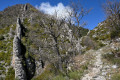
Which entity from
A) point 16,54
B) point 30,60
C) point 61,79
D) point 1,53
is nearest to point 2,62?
point 1,53

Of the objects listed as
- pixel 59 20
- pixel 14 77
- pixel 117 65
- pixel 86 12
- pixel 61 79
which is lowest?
pixel 14 77

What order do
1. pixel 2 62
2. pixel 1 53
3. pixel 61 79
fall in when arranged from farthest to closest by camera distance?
pixel 1 53, pixel 2 62, pixel 61 79

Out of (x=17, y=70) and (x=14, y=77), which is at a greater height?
(x=17, y=70)

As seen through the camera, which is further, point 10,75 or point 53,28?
point 10,75

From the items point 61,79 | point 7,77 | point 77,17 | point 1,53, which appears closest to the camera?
point 61,79

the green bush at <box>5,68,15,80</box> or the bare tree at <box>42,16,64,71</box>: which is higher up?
the bare tree at <box>42,16,64,71</box>

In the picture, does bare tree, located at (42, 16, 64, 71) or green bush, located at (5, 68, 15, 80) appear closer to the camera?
bare tree, located at (42, 16, 64, 71)

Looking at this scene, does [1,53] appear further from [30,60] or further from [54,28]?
[54,28]

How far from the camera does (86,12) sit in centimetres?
1551

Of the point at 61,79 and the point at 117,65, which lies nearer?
the point at 117,65

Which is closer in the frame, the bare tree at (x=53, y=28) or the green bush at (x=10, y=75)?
the bare tree at (x=53, y=28)

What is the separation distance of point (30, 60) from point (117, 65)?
1450 cm

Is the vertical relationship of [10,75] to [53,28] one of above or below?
below

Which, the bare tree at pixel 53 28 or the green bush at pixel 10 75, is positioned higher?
the bare tree at pixel 53 28
